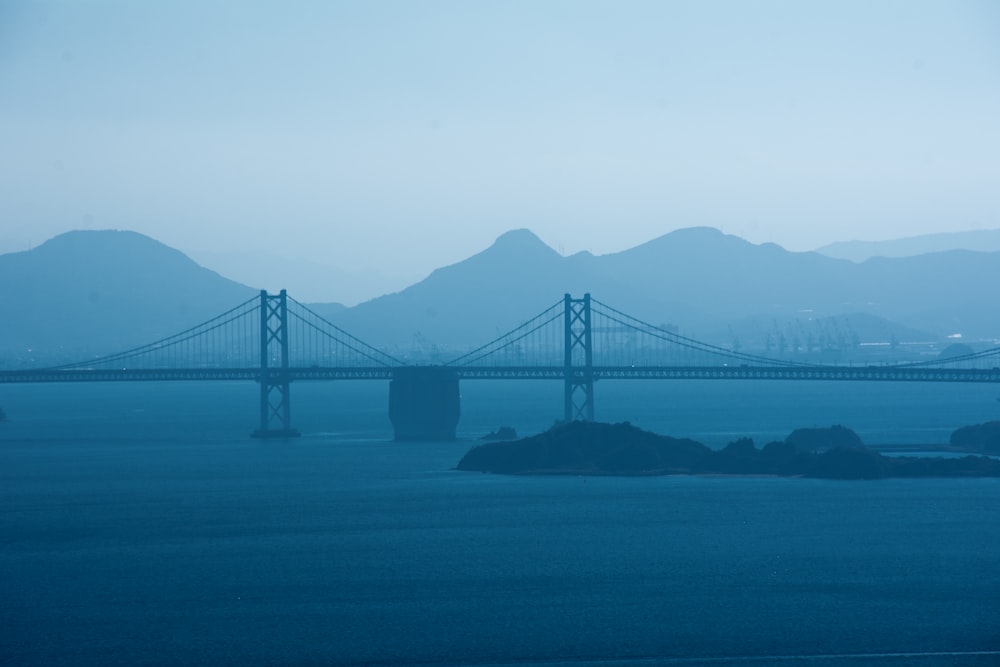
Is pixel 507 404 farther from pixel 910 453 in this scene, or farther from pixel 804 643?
pixel 804 643

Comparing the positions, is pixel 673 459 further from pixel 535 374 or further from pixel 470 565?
pixel 470 565

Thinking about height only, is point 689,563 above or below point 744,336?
below

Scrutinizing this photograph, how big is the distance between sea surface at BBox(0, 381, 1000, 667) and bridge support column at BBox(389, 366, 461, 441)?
5.30 m

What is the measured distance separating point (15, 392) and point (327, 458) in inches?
4007

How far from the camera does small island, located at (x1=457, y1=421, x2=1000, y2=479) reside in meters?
40.8

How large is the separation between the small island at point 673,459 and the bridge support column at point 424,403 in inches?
356

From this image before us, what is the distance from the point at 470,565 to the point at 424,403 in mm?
28592

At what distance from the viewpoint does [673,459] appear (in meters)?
43.2

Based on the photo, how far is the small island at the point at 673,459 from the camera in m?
40.8

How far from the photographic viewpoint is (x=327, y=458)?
47.8 metres

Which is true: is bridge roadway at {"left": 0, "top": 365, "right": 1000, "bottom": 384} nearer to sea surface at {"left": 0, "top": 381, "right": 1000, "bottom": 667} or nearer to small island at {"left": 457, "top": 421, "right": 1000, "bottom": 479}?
sea surface at {"left": 0, "top": 381, "right": 1000, "bottom": 667}

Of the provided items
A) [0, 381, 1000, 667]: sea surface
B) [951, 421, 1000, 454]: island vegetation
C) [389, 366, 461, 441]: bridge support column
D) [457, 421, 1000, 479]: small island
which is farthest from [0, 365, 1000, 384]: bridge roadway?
[457, 421, 1000, 479]: small island

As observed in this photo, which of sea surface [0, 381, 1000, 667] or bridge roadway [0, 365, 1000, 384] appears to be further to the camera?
bridge roadway [0, 365, 1000, 384]

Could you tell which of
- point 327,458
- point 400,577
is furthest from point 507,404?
point 400,577
